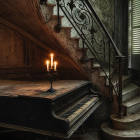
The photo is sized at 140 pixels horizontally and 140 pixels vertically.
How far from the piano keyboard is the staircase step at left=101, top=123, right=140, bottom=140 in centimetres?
69

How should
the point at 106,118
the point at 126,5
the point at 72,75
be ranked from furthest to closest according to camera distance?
1. the point at 126,5
2. the point at 72,75
3. the point at 106,118

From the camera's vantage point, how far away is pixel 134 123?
142 inches

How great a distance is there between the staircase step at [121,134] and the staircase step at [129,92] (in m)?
0.81

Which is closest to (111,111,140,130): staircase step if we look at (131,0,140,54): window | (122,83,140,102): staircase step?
(122,83,140,102): staircase step

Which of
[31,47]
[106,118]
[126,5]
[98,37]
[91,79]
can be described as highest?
[126,5]

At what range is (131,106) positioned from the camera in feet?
12.6

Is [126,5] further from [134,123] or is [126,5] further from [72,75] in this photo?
[134,123]

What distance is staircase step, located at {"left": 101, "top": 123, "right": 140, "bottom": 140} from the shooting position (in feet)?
10.7

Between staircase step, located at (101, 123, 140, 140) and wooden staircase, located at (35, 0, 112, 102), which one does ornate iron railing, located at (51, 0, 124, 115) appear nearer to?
wooden staircase, located at (35, 0, 112, 102)

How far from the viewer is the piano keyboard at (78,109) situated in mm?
2598

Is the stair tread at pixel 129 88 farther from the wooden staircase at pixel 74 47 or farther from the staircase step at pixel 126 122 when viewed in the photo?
the staircase step at pixel 126 122

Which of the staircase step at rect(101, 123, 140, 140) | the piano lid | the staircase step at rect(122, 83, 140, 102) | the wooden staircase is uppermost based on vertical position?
the wooden staircase

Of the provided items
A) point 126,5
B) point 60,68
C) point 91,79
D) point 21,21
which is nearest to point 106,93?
point 91,79

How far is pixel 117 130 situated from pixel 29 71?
2.93 meters
